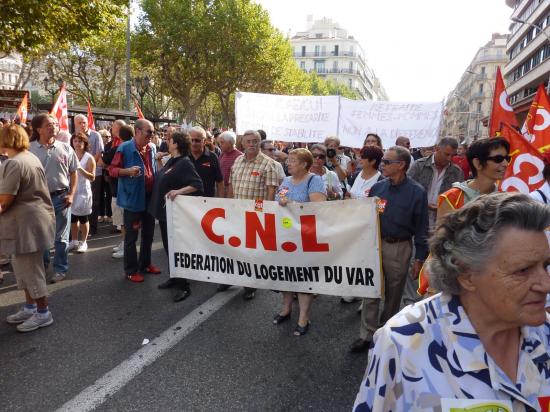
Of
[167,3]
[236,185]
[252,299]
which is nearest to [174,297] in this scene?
[252,299]

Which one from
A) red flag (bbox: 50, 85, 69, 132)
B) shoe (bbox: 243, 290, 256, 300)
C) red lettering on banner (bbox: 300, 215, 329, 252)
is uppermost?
red flag (bbox: 50, 85, 69, 132)

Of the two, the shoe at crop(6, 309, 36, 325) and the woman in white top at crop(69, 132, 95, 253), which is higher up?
the woman in white top at crop(69, 132, 95, 253)

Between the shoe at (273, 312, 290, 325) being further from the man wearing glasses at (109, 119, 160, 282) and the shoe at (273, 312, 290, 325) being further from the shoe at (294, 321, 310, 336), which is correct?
the man wearing glasses at (109, 119, 160, 282)

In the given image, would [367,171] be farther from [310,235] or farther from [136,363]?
[136,363]

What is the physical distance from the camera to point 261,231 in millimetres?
4180

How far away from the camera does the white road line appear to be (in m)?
2.85

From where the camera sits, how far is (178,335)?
3852 mm

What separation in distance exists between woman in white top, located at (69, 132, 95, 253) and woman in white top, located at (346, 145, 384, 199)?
399 cm

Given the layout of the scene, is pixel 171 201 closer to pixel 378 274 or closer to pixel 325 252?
pixel 325 252

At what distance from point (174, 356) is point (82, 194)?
3.87 meters

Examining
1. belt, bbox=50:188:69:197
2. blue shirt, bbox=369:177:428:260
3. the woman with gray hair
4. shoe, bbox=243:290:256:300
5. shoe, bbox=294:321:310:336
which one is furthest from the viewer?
belt, bbox=50:188:69:197

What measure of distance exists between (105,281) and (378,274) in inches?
133

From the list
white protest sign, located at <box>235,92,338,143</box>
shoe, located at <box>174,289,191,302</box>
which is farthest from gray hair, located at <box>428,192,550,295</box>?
white protest sign, located at <box>235,92,338,143</box>

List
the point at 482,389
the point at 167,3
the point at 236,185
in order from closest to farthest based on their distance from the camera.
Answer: the point at 482,389, the point at 236,185, the point at 167,3
